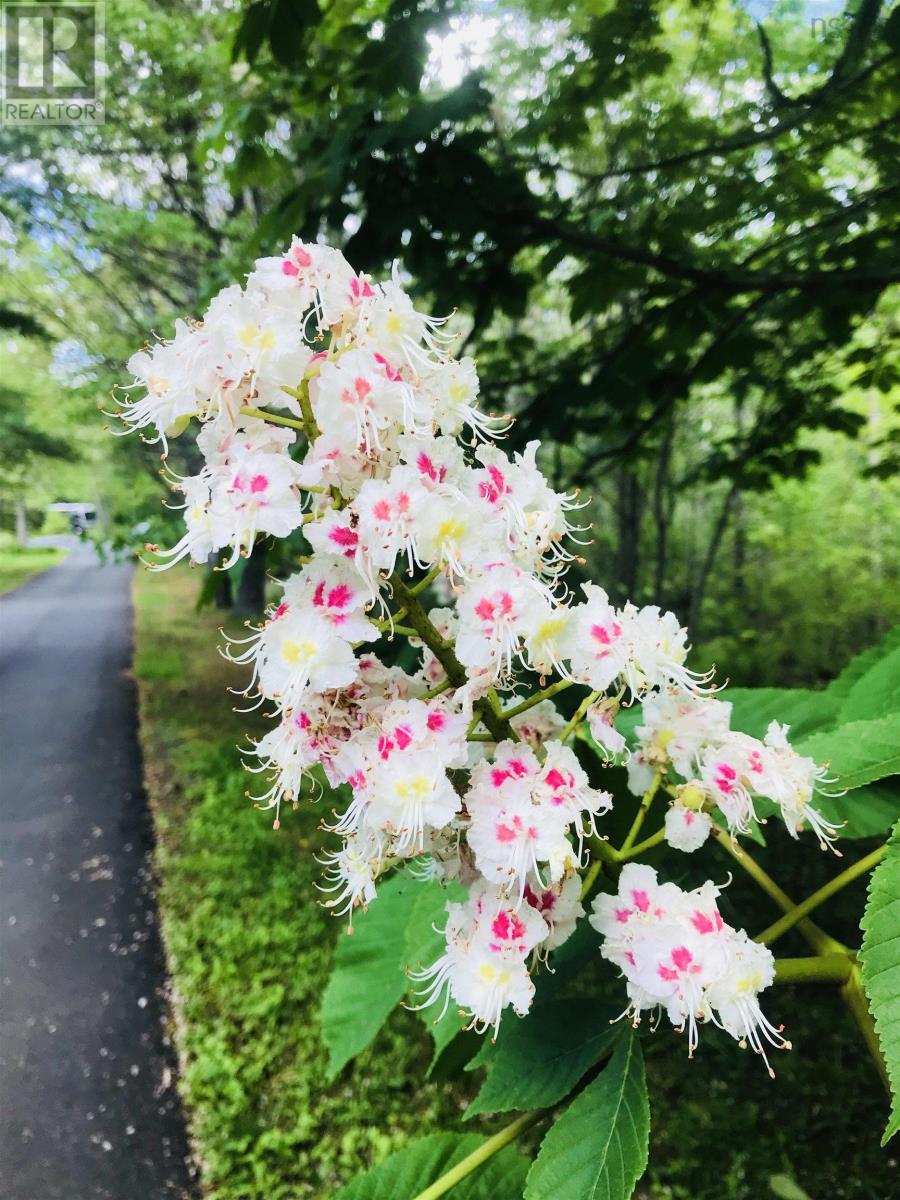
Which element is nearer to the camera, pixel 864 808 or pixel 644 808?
pixel 644 808

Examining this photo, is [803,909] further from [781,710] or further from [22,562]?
[22,562]

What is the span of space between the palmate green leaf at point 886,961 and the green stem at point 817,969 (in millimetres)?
166

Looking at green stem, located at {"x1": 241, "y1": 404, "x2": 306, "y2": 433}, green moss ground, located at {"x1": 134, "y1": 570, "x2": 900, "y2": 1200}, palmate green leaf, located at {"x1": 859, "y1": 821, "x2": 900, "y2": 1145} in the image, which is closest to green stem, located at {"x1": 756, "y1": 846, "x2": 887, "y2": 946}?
palmate green leaf, located at {"x1": 859, "y1": 821, "x2": 900, "y2": 1145}

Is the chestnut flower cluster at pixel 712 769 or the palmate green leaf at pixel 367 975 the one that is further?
the palmate green leaf at pixel 367 975

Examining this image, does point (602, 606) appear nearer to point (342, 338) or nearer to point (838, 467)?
point (342, 338)

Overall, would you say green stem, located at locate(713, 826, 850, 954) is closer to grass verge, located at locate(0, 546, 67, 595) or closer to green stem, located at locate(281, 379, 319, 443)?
green stem, located at locate(281, 379, 319, 443)

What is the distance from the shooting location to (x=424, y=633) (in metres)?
0.77

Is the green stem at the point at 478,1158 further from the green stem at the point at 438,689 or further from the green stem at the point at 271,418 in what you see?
the green stem at the point at 271,418

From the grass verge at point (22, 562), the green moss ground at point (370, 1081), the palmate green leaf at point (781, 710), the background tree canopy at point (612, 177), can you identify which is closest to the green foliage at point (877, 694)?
the palmate green leaf at point (781, 710)

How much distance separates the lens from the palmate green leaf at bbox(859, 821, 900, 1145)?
65 centimetres

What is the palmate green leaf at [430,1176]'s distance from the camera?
0.98m

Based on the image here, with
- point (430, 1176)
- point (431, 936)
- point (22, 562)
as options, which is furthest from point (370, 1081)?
point (22, 562)

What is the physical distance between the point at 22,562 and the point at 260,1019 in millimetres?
9745

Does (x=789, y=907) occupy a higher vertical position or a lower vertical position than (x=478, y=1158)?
higher
